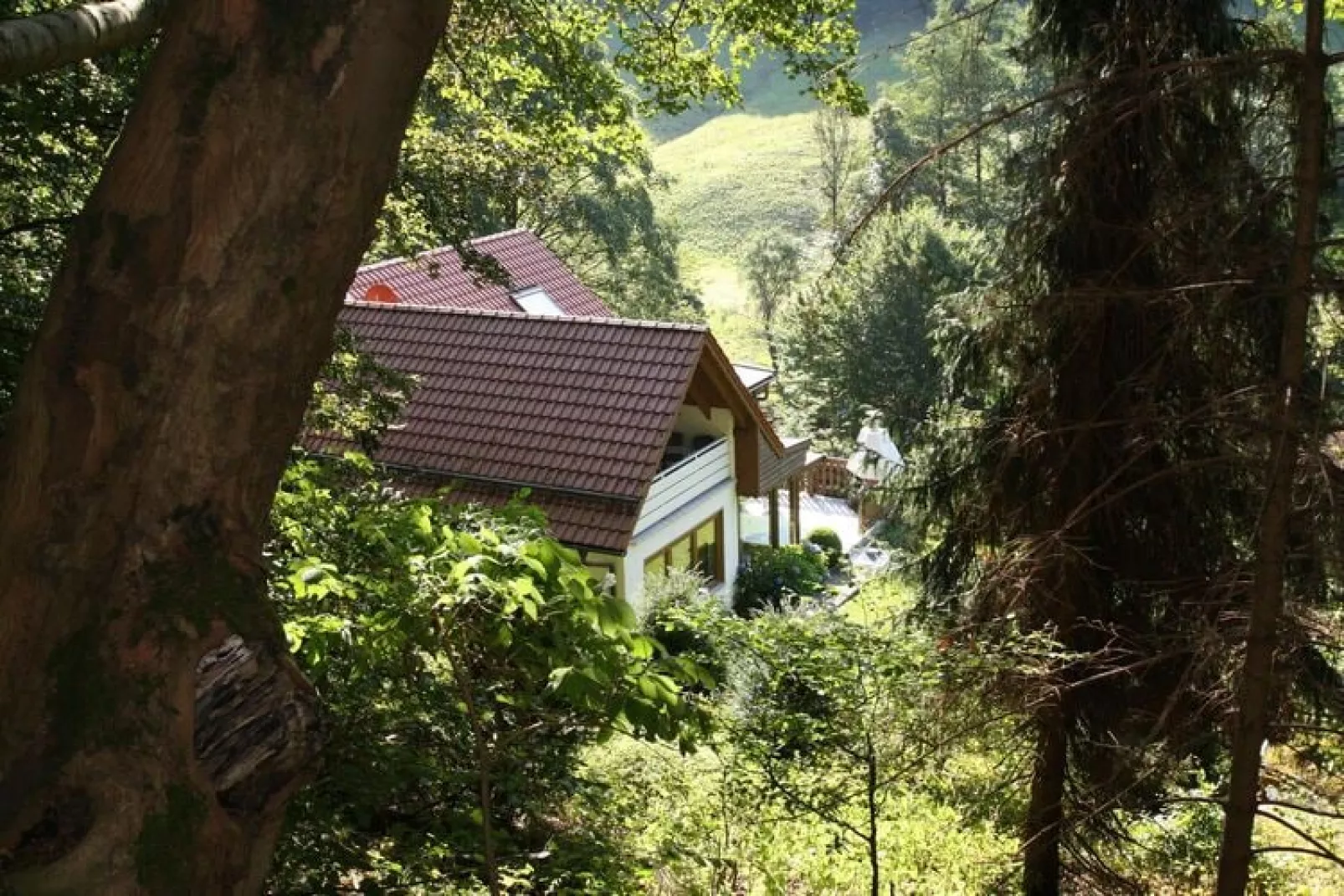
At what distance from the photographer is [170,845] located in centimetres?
183

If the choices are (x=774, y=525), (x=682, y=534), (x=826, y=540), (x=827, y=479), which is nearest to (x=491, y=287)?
(x=682, y=534)

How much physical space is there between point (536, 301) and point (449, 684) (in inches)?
648

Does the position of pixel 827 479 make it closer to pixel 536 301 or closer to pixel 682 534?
pixel 536 301

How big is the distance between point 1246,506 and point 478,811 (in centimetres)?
506

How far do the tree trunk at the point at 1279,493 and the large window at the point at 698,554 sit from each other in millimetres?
10254

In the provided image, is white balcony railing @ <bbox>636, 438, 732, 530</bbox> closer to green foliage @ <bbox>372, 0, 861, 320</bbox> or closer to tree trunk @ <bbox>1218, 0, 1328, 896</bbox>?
green foliage @ <bbox>372, 0, 861, 320</bbox>

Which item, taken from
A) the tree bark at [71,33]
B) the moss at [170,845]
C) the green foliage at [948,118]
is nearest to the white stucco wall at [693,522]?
the tree bark at [71,33]

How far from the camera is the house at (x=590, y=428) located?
44.5 feet

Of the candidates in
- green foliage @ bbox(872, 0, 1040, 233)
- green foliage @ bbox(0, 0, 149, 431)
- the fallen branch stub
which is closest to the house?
green foliage @ bbox(0, 0, 149, 431)

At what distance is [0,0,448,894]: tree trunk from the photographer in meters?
1.82

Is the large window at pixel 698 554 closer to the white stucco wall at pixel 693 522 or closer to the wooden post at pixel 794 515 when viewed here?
the white stucco wall at pixel 693 522

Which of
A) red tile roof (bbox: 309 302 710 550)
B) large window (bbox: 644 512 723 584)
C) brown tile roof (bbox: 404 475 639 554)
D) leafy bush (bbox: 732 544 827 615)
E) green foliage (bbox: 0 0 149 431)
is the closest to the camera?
green foliage (bbox: 0 0 149 431)

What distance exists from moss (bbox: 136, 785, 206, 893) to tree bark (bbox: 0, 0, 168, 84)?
1776 mm

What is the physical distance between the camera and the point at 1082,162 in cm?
555
